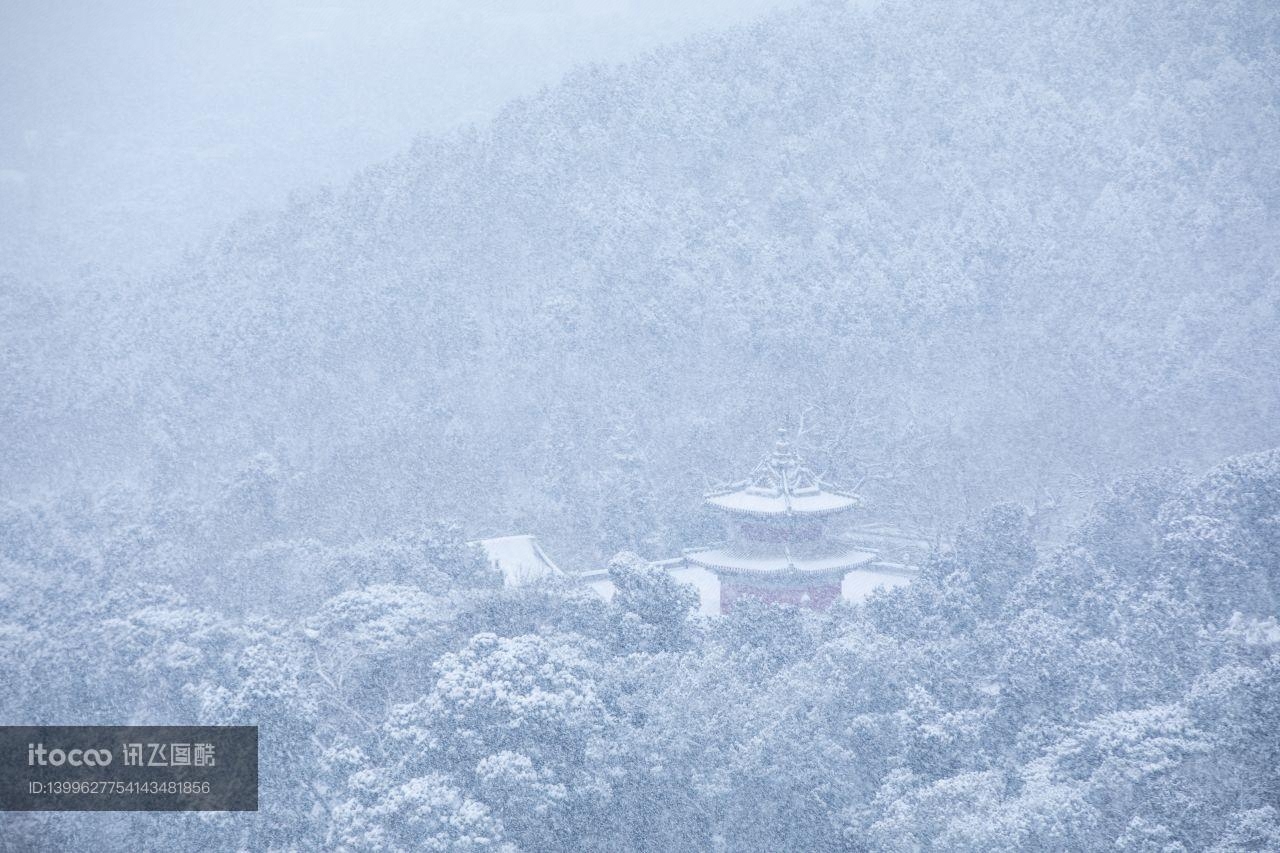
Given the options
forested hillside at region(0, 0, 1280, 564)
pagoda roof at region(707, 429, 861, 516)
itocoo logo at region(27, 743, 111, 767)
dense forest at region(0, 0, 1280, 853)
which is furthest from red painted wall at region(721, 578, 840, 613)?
itocoo logo at region(27, 743, 111, 767)

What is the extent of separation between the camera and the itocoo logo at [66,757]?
13.8 meters

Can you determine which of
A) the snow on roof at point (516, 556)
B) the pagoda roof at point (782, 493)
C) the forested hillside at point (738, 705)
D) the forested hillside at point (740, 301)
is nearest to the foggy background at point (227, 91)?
the forested hillside at point (740, 301)

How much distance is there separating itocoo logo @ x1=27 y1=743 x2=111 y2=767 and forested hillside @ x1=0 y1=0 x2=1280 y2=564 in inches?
507

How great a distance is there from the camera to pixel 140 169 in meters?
62.0

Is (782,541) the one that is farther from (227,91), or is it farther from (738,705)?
(227,91)

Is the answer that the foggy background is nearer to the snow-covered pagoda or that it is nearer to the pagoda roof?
the pagoda roof

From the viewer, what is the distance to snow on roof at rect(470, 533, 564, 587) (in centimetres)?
2206

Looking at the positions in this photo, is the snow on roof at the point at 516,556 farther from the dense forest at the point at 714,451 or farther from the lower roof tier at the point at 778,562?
the lower roof tier at the point at 778,562

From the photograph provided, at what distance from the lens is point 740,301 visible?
125ft

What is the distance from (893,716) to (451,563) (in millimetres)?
8779

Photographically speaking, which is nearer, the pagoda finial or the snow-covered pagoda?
the snow-covered pagoda

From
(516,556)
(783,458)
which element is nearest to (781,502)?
(783,458)

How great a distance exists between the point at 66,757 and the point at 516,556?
11.4 meters

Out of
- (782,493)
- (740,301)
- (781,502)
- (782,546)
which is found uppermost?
(740,301)
